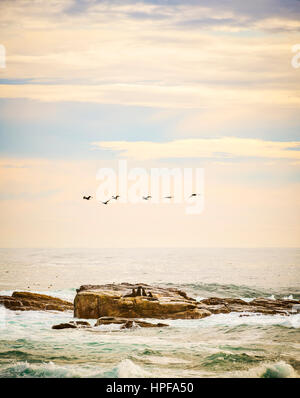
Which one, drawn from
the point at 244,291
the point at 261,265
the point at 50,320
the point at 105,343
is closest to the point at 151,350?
the point at 105,343

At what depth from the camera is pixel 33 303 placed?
1975 centimetres

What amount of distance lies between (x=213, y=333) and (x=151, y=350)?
9.49 ft

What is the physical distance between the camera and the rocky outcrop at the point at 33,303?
19359 millimetres

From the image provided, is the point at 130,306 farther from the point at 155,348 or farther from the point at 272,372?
the point at 272,372

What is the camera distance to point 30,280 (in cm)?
2866

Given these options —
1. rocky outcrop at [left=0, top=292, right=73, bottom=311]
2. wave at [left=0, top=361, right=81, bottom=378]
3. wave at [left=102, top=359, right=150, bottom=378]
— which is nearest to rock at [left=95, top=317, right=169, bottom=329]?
rocky outcrop at [left=0, top=292, right=73, bottom=311]

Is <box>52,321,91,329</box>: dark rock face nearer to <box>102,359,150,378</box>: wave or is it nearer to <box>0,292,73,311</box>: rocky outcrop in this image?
<box>0,292,73,311</box>: rocky outcrop

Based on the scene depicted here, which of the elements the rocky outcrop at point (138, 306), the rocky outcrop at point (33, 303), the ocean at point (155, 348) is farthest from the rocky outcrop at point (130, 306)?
the rocky outcrop at point (33, 303)

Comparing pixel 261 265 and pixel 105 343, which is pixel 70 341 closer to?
pixel 105 343

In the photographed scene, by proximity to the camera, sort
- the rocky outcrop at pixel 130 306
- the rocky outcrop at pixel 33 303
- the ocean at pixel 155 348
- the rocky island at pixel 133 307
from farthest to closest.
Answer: the rocky outcrop at pixel 33 303 → the rocky outcrop at pixel 130 306 → the rocky island at pixel 133 307 → the ocean at pixel 155 348

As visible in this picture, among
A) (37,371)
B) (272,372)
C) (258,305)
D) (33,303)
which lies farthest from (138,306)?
A: (272,372)

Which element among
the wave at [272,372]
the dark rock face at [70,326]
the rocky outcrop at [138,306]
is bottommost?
the wave at [272,372]

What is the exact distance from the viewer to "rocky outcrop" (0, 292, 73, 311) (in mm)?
19359

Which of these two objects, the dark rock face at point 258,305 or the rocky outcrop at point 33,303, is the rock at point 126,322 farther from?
the rocky outcrop at point 33,303
